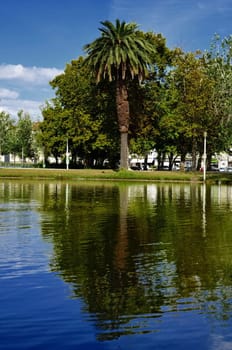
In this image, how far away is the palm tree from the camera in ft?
195

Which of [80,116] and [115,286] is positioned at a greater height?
[80,116]

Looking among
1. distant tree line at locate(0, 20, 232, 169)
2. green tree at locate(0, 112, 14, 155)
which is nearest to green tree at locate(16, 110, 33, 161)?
green tree at locate(0, 112, 14, 155)

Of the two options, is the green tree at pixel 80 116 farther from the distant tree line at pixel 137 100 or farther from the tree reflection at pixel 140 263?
the tree reflection at pixel 140 263

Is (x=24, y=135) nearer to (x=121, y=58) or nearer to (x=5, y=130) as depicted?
(x=5, y=130)

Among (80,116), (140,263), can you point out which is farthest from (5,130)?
(140,263)

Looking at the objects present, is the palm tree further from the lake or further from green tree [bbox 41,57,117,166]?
the lake

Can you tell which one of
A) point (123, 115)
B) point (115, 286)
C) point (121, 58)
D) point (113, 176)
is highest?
point (121, 58)

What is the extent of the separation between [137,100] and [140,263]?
59498mm

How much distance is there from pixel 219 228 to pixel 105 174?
4391 centimetres

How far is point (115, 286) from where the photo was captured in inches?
366

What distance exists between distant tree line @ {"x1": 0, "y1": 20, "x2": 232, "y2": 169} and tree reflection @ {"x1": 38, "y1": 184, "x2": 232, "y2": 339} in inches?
1604

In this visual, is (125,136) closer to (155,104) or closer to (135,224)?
(155,104)

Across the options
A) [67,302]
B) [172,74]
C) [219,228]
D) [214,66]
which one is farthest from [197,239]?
[172,74]

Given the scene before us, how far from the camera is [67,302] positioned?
825 centimetres
